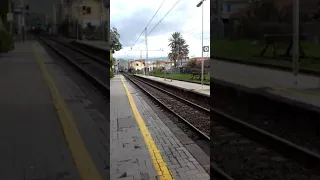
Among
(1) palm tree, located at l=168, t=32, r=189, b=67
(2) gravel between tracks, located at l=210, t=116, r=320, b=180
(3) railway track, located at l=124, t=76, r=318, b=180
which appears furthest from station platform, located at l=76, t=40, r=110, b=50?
(1) palm tree, located at l=168, t=32, r=189, b=67

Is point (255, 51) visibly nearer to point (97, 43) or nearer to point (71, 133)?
point (97, 43)

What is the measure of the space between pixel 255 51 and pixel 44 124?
11.0 feet

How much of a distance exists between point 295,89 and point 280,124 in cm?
213

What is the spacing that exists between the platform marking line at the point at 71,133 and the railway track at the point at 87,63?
0.13 m

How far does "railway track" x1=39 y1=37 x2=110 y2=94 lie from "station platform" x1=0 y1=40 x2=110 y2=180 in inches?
3.1

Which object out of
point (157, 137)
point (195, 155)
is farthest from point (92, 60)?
point (157, 137)

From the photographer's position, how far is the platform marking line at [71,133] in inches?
59.9

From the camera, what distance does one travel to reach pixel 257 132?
18.9 feet

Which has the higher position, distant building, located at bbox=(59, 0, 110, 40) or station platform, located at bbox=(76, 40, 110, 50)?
distant building, located at bbox=(59, 0, 110, 40)

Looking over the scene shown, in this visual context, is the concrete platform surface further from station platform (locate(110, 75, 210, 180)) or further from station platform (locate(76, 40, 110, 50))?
station platform (locate(110, 75, 210, 180))

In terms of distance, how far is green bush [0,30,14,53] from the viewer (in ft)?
4.42

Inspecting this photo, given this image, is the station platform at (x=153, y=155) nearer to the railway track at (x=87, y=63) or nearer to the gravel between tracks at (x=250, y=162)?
the gravel between tracks at (x=250, y=162)

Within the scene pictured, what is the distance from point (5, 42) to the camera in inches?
54.0

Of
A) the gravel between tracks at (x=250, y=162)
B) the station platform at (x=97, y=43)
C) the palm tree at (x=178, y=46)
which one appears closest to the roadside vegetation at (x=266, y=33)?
the station platform at (x=97, y=43)
